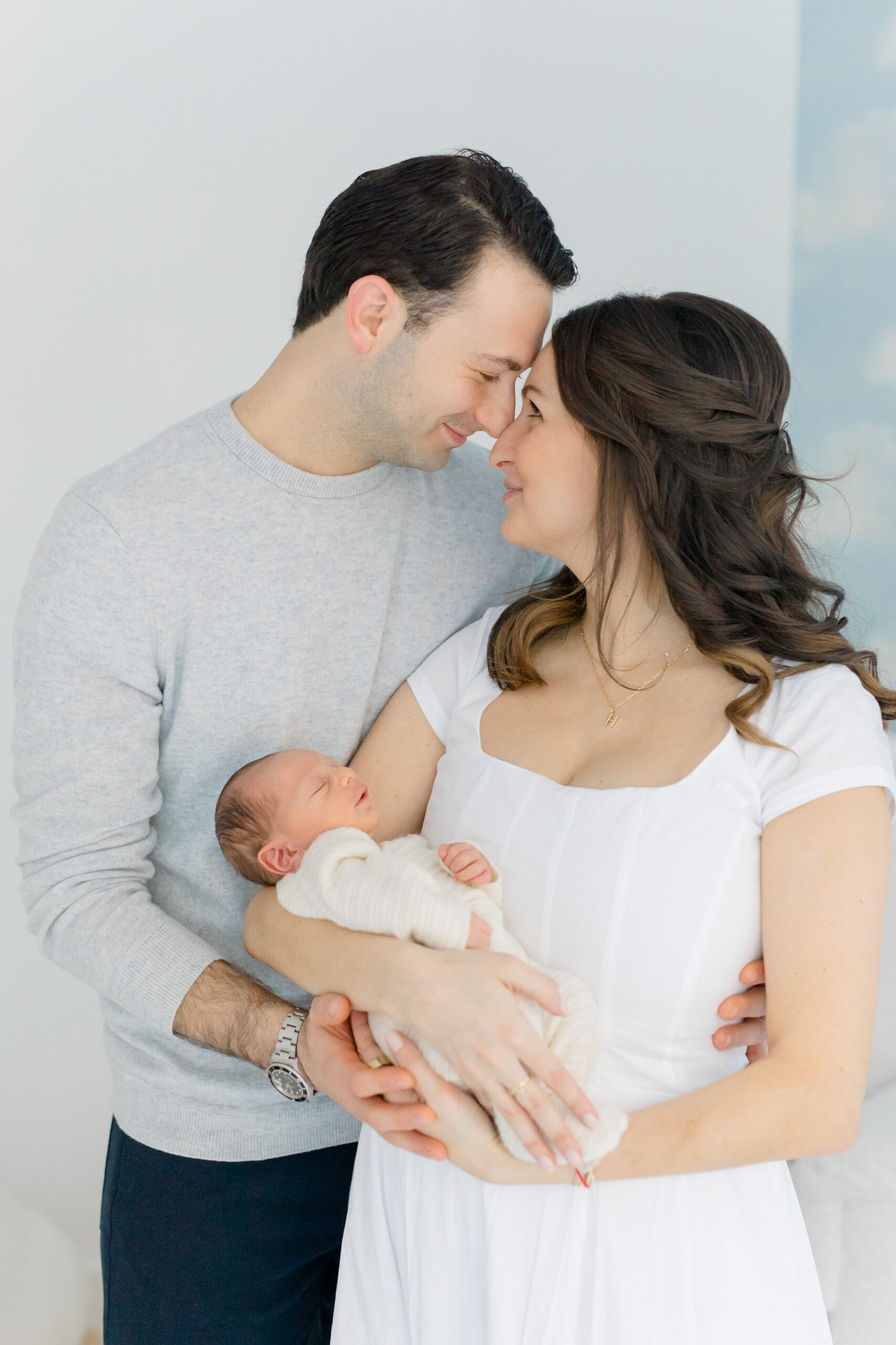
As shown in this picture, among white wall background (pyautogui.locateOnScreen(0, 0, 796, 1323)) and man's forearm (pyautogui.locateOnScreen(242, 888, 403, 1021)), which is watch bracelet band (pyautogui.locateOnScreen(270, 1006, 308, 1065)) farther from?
white wall background (pyautogui.locateOnScreen(0, 0, 796, 1323))

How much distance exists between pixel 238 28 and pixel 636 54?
999 millimetres

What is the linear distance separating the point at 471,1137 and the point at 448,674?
2.48 ft

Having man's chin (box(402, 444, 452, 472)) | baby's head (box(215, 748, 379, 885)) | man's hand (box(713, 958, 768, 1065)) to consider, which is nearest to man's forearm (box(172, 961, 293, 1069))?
baby's head (box(215, 748, 379, 885))

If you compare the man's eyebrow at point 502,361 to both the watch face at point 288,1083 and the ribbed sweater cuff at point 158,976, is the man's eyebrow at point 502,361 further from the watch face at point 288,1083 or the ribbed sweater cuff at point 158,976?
the watch face at point 288,1083

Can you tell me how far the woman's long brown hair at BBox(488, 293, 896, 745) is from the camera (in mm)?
1540

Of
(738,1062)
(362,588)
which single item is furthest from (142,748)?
(738,1062)

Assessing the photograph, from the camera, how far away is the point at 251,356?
9.39ft

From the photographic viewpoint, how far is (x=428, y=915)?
4.32 ft

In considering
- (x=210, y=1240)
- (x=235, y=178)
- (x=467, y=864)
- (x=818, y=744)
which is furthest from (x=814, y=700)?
(x=235, y=178)

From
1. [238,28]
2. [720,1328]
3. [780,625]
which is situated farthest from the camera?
[238,28]

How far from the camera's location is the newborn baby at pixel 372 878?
1.29m

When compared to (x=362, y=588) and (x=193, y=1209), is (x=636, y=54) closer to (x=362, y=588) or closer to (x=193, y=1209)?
(x=362, y=588)

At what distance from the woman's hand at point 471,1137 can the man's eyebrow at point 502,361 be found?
1075 mm

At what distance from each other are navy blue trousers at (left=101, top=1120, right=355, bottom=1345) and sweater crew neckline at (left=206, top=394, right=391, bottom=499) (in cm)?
107
